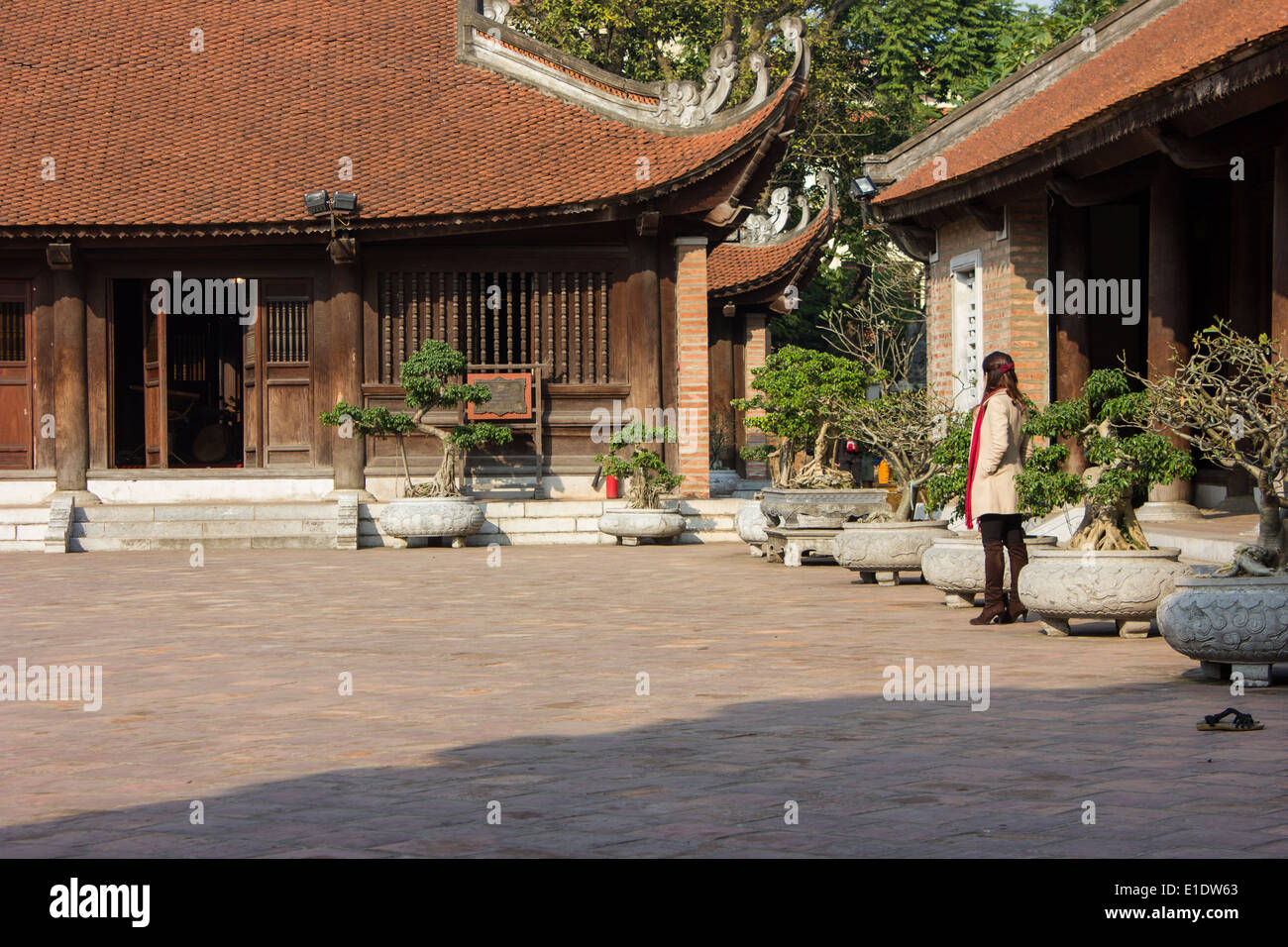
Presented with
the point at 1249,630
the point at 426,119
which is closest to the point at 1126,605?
the point at 1249,630

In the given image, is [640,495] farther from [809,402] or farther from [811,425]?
[809,402]

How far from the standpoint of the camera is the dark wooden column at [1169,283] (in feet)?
42.1

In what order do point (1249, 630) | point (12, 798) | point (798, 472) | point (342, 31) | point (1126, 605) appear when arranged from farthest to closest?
point (342, 31)
point (798, 472)
point (1126, 605)
point (1249, 630)
point (12, 798)

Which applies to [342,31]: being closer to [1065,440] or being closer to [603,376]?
[603,376]

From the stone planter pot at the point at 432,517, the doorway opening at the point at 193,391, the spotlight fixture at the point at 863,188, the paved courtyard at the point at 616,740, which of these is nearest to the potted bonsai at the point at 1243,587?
the paved courtyard at the point at 616,740

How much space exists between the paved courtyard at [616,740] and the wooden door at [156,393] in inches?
361

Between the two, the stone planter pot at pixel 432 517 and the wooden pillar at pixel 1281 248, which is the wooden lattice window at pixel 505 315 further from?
the wooden pillar at pixel 1281 248

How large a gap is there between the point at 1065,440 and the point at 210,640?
9063 mm

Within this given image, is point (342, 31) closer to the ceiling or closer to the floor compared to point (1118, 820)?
closer to the ceiling

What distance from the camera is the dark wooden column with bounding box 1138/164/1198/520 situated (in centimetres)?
1284

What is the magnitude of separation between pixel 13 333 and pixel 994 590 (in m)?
14.3

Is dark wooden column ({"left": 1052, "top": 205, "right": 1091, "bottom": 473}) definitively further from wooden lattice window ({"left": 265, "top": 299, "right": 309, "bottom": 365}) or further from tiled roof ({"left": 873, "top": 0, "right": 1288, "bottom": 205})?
wooden lattice window ({"left": 265, "top": 299, "right": 309, "bottom": 365})

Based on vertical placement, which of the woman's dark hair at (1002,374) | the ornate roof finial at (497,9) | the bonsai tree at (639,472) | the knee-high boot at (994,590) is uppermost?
the ornate roof finial at (497,9)

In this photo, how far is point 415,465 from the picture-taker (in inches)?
768
